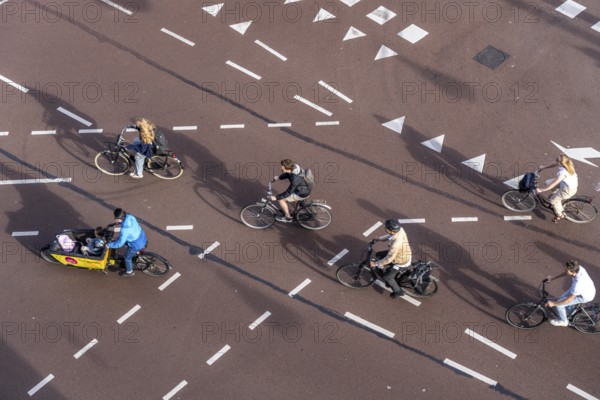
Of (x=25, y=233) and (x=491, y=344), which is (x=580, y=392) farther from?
(x=25, y=233)

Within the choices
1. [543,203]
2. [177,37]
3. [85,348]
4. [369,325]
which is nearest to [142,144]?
[85,348]

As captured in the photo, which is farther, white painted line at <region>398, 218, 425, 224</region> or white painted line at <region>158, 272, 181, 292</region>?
white painted line at <region>398, 218, 425, 224</region>

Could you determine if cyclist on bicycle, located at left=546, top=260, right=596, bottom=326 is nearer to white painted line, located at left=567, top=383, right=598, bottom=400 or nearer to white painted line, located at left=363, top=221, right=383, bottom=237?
white painted line, located at left=567, top=383, right=598, bottom=400

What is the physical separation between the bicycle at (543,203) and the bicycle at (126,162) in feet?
25.1

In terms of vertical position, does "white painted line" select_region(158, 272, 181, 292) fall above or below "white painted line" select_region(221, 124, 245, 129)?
below

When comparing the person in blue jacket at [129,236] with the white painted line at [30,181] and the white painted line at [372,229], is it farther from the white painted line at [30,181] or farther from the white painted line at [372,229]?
the white painted line at [372,229]

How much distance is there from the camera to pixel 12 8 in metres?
16.9

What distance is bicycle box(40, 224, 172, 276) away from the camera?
11023mm

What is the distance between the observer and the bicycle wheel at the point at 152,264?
36.4ft

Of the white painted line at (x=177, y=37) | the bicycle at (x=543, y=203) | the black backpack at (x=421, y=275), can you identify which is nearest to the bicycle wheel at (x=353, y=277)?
the black backpack at (x=421, y=275)

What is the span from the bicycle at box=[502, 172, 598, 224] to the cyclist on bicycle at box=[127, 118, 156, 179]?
26.2ft

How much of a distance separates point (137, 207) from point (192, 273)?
227 centimetres

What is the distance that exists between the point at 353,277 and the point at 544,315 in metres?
3.71

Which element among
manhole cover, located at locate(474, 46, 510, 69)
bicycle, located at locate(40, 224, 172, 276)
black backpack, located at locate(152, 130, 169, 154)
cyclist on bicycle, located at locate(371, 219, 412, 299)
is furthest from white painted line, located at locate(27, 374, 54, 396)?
manhole cover, located at locate(474, 46, 510, 69)
